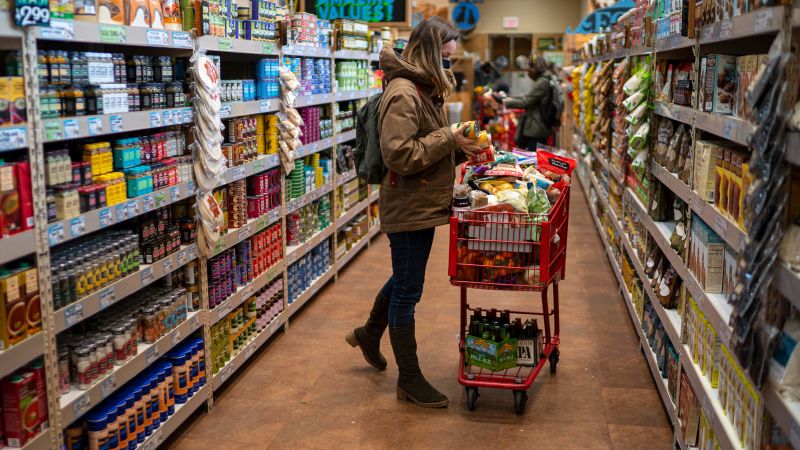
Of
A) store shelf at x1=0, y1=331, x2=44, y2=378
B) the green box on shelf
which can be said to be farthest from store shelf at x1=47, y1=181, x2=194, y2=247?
the green box on shelf

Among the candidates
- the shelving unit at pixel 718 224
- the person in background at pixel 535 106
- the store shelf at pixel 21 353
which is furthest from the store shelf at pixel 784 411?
the person in background at pixel 535 106

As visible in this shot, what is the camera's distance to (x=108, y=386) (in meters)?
3.23

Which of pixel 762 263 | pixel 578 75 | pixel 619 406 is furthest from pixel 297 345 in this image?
pixel 578 75

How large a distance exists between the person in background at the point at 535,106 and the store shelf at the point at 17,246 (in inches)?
298

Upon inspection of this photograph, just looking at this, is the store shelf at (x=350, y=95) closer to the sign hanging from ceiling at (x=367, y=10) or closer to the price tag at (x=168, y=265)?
the sign hanging from ceiling at (x=367, y=10)

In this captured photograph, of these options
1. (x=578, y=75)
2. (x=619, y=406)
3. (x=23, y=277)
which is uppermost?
(x=578, y=75)

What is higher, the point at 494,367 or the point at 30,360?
the point at 30,360

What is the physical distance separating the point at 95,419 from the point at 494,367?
1911mm

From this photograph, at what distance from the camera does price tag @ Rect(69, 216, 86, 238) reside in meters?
2.94

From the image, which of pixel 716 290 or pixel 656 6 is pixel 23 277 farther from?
pixel 656 6

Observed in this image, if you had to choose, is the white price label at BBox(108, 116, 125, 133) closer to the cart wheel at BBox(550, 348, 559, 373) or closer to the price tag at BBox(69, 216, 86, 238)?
the price tag at BBox(69, 216, 86, 238)

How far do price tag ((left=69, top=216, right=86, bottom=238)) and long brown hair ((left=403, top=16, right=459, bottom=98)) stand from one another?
1.70m

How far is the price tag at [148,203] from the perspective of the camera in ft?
11.4

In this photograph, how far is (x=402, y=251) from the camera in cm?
402
